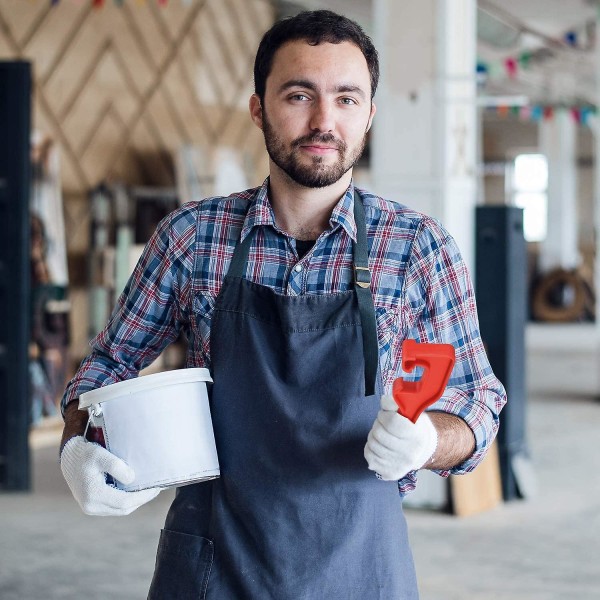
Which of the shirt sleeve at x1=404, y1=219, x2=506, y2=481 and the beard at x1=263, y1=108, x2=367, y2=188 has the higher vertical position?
the beard at x1=263, y1=108, x2=367, y2=188

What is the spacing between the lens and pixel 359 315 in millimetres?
1635

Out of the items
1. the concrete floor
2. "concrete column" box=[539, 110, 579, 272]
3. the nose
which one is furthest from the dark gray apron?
"concrete column" box=[539, 110, 579, 272]

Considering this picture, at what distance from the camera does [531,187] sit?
22.7 m

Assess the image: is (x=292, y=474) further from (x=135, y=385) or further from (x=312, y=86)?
(x=312, y=86)

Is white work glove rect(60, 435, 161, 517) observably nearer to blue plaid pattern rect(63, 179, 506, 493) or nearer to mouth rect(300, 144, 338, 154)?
blue plaid pattern rect(63, 179, 506, 493)

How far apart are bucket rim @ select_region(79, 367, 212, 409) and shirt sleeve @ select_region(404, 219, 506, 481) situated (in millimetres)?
356

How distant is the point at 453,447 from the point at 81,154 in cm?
608

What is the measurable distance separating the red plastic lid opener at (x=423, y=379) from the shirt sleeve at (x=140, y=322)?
0.47 metres

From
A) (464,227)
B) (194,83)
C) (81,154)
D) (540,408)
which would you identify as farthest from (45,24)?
(540,408)

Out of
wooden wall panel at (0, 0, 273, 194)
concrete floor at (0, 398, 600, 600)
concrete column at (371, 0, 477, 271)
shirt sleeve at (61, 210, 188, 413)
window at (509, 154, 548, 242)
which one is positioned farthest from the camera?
window at (509, 154, 548, 242)

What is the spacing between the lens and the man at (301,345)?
1.59 meters

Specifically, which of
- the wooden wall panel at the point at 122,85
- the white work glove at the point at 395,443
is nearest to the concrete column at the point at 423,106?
the wooden wall panel at the point at 122,85

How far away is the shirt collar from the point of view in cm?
169

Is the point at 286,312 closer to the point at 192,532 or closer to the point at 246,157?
the point at 192,532
